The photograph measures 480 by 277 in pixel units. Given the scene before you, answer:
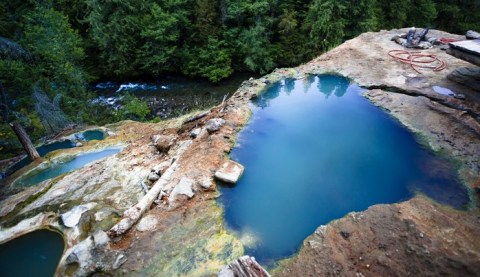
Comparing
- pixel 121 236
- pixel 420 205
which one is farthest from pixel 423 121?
pixel 121 236

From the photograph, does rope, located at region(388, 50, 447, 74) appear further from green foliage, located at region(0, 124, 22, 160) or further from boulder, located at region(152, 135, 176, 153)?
green foliage, located at region(0, 124, 22, 160)

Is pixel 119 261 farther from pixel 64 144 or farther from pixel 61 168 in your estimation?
pixel 64 144

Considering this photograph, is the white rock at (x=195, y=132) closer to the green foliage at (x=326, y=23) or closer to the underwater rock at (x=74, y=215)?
the underwater rock at (x=74, y=215)

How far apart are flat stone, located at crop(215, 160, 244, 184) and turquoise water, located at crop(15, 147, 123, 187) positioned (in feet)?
17.9

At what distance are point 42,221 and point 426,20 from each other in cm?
2482

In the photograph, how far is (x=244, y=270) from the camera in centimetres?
316

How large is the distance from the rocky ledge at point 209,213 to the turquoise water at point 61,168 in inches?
29.8

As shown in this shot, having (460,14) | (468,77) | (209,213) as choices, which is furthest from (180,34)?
(460,14)

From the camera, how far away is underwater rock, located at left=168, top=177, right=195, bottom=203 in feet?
18.5

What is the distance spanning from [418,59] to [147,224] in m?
10.4

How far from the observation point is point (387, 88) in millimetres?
8789

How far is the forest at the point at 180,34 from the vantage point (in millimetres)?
14852

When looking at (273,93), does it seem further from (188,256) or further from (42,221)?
(42,221)

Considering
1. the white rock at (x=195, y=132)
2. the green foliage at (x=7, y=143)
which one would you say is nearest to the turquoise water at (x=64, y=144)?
the green foliage at (x=7, y=143)
